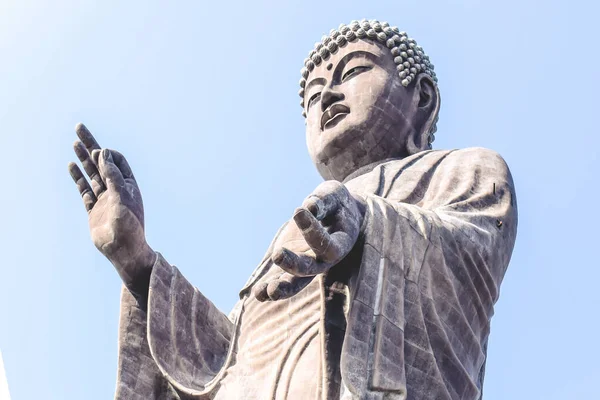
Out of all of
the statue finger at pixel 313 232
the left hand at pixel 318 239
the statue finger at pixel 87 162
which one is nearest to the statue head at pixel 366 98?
the statue finger at pixel 87 162

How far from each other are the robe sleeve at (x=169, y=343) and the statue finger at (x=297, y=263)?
2.04 metres

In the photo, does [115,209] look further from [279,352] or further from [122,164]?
[279,352]

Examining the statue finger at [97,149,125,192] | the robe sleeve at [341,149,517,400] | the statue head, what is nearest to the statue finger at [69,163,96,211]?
the statue finger at [97,149,125,192]

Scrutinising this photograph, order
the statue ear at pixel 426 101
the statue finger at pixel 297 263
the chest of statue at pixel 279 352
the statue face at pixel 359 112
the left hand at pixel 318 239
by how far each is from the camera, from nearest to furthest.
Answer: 1. the statue finger at pixel 297 263
2. the left hand at pixel 318 239
3. the chest of statue at pixel 279 352
4. the statue face at pixel 359 112
5. the statue ear at pixel 426 101

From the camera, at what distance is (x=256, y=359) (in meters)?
10.1

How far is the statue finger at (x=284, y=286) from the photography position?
8.49 meters

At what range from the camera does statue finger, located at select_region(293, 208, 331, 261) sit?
850 centimetres

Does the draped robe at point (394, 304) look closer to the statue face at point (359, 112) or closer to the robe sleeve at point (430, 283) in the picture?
the robe sleeve at point (430, 283)

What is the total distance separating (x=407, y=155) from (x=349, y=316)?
319 cm

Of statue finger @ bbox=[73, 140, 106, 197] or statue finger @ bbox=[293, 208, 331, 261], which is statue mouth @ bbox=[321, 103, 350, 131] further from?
statue finger @ bbox=[293, 208, 331, 261]

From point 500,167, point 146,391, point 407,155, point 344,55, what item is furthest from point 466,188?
point 146,391

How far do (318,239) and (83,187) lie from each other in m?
2.87

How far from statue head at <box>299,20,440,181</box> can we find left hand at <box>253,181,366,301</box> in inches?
102

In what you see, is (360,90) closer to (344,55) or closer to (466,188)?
(344,55)
